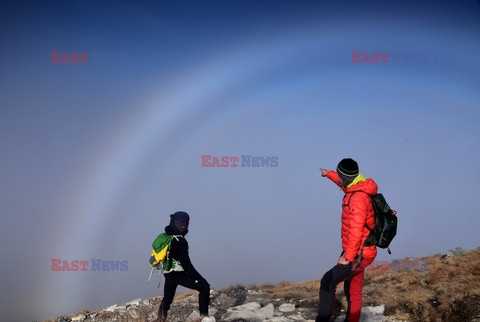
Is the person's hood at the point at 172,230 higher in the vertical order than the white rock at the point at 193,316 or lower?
higher

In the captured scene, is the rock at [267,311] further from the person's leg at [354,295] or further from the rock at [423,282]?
the rock at [423,282]

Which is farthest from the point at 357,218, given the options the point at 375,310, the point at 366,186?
the point at 375,310

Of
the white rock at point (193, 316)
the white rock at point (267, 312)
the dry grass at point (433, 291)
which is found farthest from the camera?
the white rock at point (267, 312)

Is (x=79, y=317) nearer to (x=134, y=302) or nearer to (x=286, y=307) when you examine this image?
(x=134, y=302)

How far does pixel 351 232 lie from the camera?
6.35m

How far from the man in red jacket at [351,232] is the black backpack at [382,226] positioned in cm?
10

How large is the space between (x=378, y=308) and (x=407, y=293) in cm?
162

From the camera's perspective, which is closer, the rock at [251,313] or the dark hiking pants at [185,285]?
the dark hiking pants at [185,285]

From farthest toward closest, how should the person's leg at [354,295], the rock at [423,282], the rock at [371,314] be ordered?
the rock at [423,282] < the rock at [371,314] < the person's leg at [354,295]

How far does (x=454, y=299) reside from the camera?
9.69m

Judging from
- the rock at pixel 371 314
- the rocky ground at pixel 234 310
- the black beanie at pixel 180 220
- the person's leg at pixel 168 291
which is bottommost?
the rocky ground at pixel 234 310

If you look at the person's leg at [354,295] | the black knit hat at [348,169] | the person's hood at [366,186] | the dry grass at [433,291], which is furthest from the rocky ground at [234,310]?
the black knit hat at [348,169]

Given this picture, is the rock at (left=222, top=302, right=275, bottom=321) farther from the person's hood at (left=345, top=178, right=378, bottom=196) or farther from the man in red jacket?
the person's hood at (left=345, top=178, right=378, bottom=196)

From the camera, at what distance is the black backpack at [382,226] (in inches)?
263
